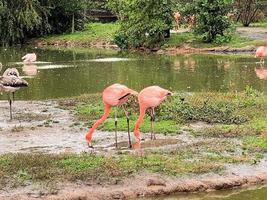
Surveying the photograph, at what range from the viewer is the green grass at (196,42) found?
31.6 m

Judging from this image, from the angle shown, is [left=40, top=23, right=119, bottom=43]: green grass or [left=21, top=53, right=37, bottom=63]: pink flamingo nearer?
[left=21, top=53, right=37, bottom=63]: pink flamingo

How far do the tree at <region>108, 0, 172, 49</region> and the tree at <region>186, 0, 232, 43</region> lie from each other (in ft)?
5.27

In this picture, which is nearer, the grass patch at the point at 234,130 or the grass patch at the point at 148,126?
the grass patch at the point at 234,130

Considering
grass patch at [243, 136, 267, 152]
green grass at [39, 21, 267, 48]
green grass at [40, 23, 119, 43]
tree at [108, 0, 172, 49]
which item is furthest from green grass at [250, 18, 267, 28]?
grass patch at [243, 136, 267, 152]

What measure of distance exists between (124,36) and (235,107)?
21192 millimetres

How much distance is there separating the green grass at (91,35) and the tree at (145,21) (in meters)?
5.01

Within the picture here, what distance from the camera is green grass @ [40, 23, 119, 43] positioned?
39438 millimetres

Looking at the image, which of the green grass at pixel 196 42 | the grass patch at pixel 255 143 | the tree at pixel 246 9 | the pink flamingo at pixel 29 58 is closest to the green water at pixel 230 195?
the grass patch at pixel 255 143

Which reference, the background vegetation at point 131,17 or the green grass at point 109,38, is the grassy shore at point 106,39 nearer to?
the green grass at point 109,38

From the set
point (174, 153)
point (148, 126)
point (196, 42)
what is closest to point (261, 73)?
point (148, 126)

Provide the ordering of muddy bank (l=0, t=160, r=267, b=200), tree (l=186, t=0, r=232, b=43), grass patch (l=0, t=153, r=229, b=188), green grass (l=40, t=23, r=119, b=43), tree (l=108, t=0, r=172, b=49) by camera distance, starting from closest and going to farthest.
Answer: muddy bank (l=0, t=160, r=267, b=200) → grass patch (l=0, t=153, r=229, b=188) → tree (l=186, t=0, r=232, b=43) → tree (l=108, t=0, r=172, b=49) → green grass (l=40, t=23, r=119, b=43)

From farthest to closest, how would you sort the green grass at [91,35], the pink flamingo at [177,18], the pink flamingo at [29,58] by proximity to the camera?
1. the green grass at [91,35]
2. the pink flamingo at [177,18]
3. the pink flamingo at [29,58]

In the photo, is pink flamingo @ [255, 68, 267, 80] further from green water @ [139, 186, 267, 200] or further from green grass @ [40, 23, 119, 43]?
green grass @ [40, 23, 119, 43]

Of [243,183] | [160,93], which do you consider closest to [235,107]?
[160,93]
